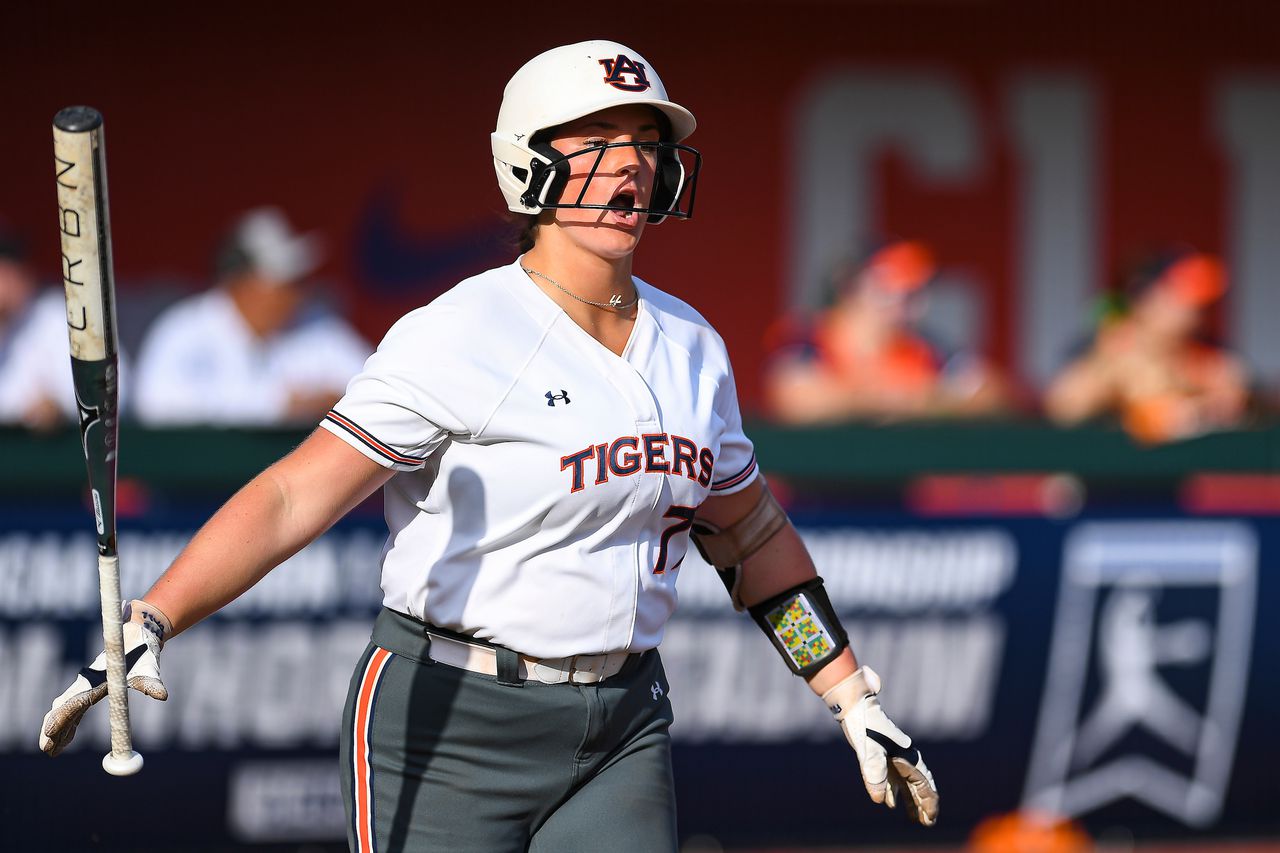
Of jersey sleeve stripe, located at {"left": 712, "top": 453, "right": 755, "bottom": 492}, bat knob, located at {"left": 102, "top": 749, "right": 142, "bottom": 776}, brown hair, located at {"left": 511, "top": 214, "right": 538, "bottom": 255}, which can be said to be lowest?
bat knob, located at {"left": 102, "top": 749, "right": 142, "bottom": 776}

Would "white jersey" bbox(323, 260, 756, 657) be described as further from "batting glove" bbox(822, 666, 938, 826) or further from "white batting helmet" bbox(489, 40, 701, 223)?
"batting glove" bbox(822, 666, 938, 826)

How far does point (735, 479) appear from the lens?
314cm

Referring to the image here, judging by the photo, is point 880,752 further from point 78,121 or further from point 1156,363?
point 1156,363

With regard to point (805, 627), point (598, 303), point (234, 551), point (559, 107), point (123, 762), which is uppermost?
point (559, 107)

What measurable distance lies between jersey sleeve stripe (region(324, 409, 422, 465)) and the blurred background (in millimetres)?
812

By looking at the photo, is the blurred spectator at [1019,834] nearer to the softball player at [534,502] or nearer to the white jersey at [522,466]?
the softball player at [534,502]

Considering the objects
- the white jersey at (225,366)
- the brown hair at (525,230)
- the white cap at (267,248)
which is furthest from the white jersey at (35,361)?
the brown hair at (525,230)

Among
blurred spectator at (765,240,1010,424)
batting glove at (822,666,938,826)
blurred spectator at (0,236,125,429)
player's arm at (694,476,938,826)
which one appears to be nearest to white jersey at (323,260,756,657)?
player's arm at (694,476,938,826)

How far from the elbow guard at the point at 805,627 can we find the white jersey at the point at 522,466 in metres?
0.43

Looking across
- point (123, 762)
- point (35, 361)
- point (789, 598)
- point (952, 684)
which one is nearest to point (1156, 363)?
point (952, 684)

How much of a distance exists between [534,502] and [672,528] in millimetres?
349

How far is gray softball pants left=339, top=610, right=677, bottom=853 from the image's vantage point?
9.17ft

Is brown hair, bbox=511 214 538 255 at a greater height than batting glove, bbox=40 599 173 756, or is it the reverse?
brown hair, bbox=511 214 538 255

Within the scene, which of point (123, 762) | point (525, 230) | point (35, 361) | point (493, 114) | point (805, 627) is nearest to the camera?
point (123, 762)
